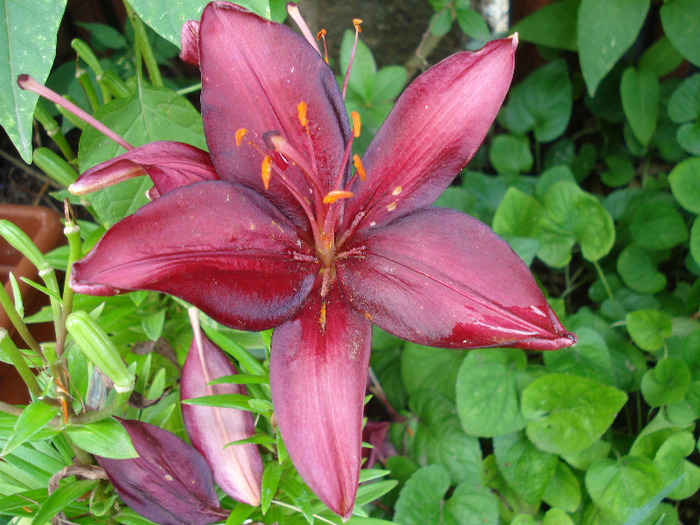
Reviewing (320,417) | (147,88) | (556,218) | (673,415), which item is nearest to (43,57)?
(147,88)

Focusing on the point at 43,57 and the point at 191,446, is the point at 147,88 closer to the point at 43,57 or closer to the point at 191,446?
the point at 43,57

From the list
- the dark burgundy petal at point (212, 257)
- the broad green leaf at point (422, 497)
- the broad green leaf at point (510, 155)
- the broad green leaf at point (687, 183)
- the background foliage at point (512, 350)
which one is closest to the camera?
the dark burgundy petal at point (212, 257)

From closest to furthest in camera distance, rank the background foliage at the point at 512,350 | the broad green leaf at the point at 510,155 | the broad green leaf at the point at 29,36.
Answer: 1. the broad green leaf at the point at 29,36
2. the background foliage at the point at 512,350
3. the broad green leaf at the point at 510,155

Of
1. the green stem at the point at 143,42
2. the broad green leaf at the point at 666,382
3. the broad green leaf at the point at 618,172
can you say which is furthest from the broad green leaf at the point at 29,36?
the broad green leaf at the point at 618,172

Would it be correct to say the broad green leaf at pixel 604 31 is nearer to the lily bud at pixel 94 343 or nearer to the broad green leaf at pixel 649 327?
the broad green leaf at pixel 649 327

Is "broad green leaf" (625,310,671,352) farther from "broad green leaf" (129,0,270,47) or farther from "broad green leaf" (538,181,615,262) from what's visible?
"broad green leaf" (129,0,270,47)

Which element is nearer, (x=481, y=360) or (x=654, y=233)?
(x=481, y=360)
